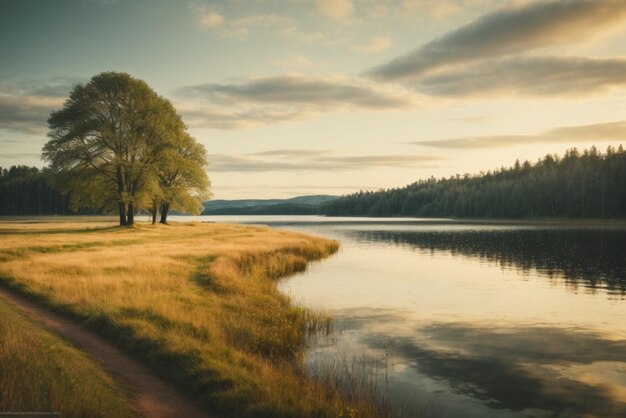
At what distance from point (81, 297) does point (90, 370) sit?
9203 millimetres

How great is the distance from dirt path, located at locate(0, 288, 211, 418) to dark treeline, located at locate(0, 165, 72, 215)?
178m

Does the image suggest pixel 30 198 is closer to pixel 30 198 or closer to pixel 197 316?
pixel 30 198

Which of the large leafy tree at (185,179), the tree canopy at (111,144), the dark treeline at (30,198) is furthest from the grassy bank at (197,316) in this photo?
the dark treeline at (30,198)

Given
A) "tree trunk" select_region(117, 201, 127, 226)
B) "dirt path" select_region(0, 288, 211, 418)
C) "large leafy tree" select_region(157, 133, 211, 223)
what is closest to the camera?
"dirt path" select_region(0, 288, 211, 418)

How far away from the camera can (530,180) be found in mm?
163875

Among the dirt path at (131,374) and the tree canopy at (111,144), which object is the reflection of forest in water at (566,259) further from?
the tree canopy at (111,144)

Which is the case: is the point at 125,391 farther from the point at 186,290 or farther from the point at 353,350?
the point at 186,290

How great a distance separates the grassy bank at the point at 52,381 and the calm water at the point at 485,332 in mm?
7384

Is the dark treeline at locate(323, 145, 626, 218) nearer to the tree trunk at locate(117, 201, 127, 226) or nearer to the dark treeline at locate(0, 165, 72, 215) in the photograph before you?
the tree trunk at locate(117, 201, 127, 226)

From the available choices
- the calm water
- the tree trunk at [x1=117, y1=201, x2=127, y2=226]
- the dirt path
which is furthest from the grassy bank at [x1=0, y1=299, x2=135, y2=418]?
the tree trunk at [x1=117, y1=201, x2=127, y2=226]

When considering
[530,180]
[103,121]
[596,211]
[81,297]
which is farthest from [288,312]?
[530,180]

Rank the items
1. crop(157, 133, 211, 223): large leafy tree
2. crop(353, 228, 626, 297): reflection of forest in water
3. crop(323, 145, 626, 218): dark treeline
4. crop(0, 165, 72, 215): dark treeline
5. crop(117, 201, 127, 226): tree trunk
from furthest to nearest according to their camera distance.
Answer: crop(0, 165, 72, 215): dark treeline < crop(323, 145, 626, 218): dark treeline < crop(157, 133, 211, 223): large leafy tree < crop(117, 201, 127, 226): tree trunk < crop(353, 228, 626, 297): reflection of forest in water

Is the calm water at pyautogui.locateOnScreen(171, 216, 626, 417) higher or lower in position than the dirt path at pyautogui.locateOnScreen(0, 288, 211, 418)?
lower

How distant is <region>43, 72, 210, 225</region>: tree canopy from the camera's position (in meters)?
57.6
